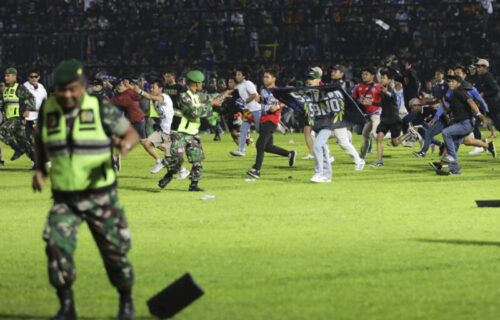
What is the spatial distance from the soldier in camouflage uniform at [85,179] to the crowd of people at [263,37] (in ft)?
91.3

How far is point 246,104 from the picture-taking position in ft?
74.2

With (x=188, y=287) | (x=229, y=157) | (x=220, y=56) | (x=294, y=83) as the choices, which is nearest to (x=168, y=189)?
(x=229, y=157)

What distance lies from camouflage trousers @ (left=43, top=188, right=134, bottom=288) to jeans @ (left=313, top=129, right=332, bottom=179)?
10.0 metres

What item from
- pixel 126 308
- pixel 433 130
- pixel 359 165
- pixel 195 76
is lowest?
pixel 359 165

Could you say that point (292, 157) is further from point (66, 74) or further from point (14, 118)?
point (66, 74)

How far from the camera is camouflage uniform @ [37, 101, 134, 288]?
659 cm

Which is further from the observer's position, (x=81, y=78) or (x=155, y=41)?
(x=155, y=41)

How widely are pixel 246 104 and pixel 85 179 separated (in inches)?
631

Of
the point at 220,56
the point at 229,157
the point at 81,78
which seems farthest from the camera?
the point at 220,56

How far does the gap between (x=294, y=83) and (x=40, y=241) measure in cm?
2052

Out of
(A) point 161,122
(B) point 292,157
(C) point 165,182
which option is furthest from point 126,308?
(B) point 292,157

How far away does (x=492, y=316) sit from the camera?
6996mm

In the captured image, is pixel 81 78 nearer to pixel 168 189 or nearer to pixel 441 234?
pixel 441 234

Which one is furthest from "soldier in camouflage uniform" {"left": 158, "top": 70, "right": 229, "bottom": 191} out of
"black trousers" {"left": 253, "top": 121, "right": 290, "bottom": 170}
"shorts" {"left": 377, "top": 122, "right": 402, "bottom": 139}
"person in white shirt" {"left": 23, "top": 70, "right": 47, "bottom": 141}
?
"person in white shirt" {"left": 23, "top": 70, "right": 47, "bottom": 141}
